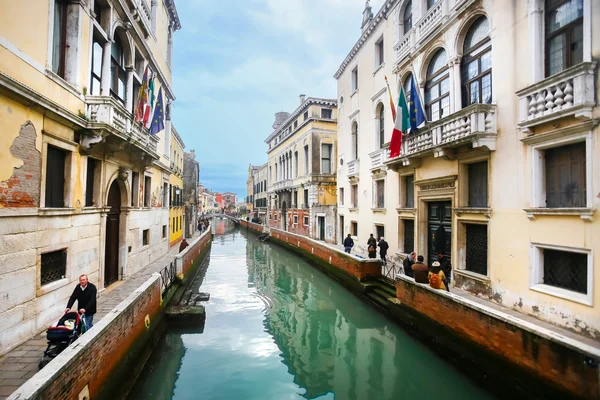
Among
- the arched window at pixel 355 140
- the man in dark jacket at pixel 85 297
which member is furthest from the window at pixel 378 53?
the man in dark jacket at pixel 85 297

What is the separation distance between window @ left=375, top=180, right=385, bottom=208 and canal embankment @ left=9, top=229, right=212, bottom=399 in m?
8.83

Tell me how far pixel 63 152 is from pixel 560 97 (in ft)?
30.1

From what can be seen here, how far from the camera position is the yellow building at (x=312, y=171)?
2225cm

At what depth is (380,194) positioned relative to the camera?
45.3ft

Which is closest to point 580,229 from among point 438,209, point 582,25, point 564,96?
point 564,96

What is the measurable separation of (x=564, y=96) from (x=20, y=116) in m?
8.74

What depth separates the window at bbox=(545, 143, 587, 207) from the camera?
5742 millimetres

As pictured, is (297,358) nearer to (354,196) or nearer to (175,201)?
(354,196)

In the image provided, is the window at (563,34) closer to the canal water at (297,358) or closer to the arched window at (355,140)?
the canal water at (297,358)

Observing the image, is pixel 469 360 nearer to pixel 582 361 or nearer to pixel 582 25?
pixel 582 361

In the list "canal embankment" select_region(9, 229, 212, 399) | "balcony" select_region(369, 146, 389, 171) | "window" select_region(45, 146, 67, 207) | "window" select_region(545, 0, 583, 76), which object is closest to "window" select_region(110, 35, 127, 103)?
"window" select_region(45, 146, 67, 207)

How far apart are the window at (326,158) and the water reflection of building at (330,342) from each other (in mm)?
12532

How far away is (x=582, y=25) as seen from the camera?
5738 mm

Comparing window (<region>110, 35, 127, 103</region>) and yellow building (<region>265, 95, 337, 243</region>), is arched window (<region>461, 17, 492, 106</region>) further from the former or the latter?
yellow building (<region>265, 95, 337, 243</region>)
